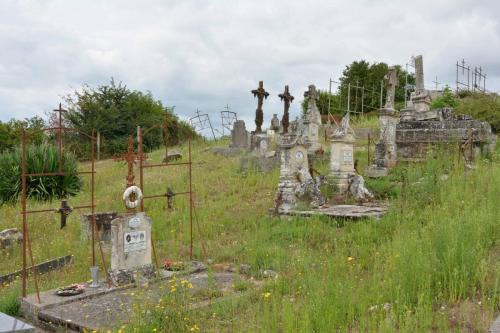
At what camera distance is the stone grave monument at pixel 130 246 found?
648 centimetres

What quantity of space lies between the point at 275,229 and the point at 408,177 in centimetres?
394

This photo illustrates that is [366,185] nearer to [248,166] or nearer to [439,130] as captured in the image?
[439,130]

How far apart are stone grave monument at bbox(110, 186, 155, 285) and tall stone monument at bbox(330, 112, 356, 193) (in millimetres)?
5756

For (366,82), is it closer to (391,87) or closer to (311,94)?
(311,94)

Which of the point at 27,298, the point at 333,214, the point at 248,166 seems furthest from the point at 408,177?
the point at 27,298

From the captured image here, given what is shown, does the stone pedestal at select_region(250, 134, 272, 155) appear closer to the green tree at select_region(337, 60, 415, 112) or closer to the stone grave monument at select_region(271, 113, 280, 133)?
the stone grave monument at select_region(271, 113, 280, 133)

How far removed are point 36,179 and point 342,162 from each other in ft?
28.7

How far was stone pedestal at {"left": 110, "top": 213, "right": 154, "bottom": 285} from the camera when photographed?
6.48 m

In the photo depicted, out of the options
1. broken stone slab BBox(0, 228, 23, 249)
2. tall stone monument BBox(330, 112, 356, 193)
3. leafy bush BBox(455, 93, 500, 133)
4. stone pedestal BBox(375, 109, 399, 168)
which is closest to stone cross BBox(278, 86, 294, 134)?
stone pedestal BBox(375, 109, 399, 168)

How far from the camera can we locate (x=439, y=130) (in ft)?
42.9

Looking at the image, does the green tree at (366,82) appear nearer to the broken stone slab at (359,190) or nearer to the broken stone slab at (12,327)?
the broken stone slab at (359,190)

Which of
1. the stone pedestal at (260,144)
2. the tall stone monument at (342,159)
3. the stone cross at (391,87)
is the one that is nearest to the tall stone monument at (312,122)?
the stone pedestal at (260,144)

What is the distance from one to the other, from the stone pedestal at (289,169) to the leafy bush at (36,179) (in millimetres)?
7098

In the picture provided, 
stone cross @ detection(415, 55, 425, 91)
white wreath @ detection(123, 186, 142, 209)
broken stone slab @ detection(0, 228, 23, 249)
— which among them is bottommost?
broken stone slab @ detection(0, 228, 23, 249)
